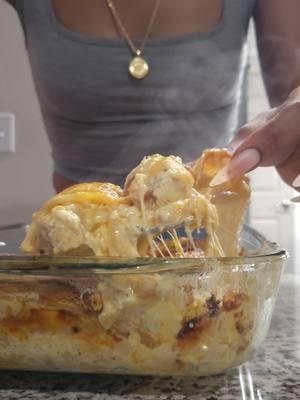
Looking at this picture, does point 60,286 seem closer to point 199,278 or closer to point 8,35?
point 199,278

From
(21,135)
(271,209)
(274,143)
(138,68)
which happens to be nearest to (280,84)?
(138,68)

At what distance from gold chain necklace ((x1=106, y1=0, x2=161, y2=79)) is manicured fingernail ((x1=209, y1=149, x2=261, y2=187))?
16.9 inches

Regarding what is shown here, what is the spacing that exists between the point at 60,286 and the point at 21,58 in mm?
1183

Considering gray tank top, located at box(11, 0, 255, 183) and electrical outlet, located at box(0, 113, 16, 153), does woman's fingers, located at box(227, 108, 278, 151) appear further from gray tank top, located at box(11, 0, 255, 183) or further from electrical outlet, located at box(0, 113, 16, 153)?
electrical outlet, located at box(0, 113, 16, 153)

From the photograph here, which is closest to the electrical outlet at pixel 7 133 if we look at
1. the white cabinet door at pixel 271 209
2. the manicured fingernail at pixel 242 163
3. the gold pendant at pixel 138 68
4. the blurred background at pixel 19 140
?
the blurred background at pixel 19 140

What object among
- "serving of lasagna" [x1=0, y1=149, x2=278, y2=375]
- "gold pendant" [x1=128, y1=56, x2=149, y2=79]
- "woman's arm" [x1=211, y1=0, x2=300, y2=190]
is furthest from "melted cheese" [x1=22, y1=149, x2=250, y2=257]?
"gold pendant" [x1=128, y1=56, x2=149, y2=79]

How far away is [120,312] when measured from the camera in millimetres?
316

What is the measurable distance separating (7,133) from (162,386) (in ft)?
3.75

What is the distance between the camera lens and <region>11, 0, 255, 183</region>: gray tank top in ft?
2.78

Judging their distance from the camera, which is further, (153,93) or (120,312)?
(153,93)

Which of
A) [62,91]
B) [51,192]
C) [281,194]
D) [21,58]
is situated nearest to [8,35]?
[21,58]

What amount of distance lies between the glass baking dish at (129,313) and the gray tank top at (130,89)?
0.56 metres

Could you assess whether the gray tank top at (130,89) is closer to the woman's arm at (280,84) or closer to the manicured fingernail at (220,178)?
the woman's arm at (280,84)

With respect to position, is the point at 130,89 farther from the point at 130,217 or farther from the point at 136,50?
the point at 130,217
